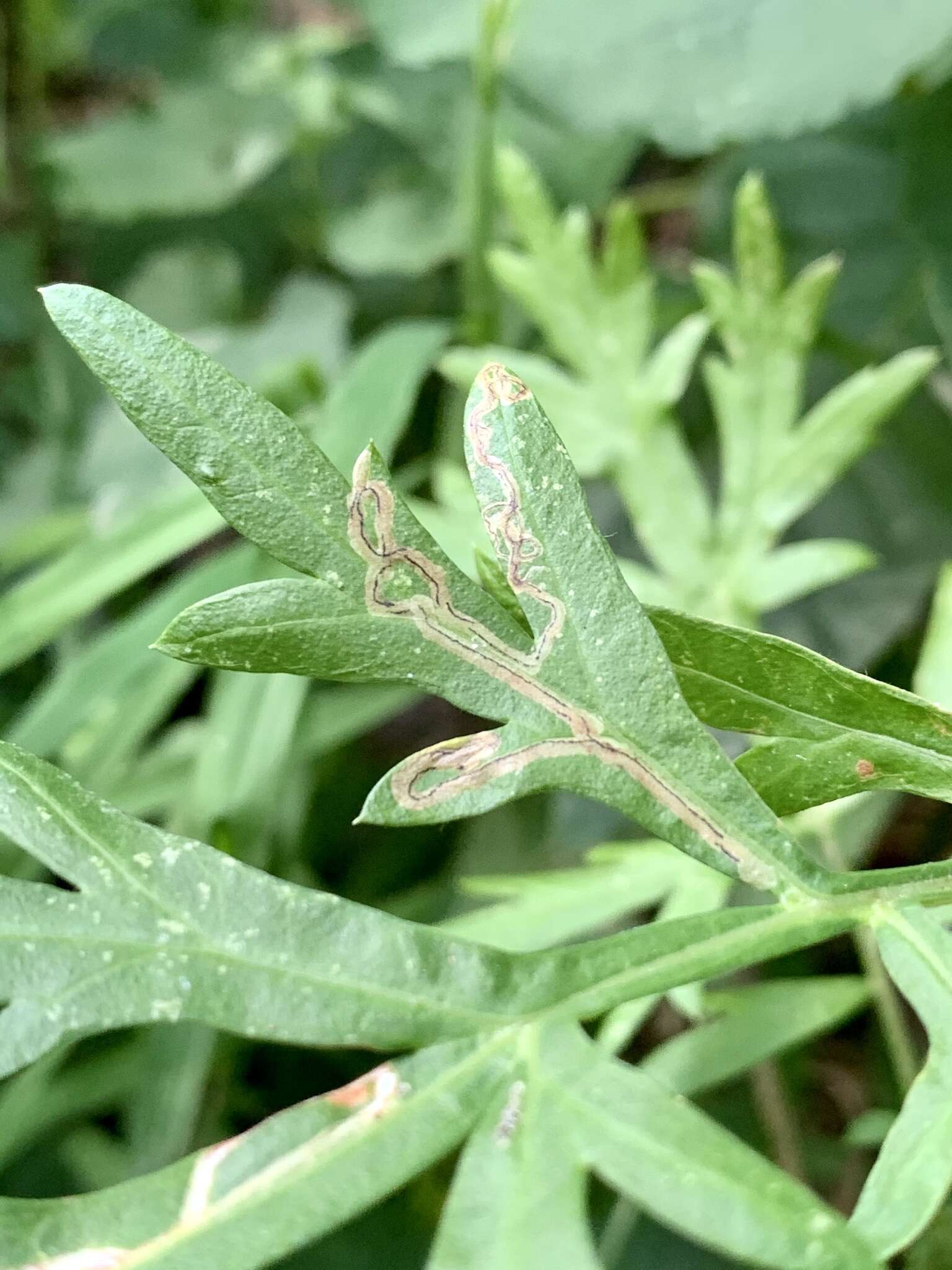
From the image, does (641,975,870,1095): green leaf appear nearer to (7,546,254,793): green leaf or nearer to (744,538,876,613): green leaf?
(744,538,876,613): green leaf

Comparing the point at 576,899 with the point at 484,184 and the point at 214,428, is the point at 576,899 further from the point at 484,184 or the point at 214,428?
the point at 484,184

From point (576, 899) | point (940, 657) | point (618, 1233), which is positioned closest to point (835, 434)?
point (940, 657)

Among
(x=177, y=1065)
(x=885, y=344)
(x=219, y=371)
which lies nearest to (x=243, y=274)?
(x=885, y=344)

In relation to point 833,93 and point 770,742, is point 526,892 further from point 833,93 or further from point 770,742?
point 833,93

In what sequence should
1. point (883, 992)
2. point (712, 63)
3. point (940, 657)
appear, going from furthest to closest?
point (712, 63) → point (883, 992) → point (940, 657)

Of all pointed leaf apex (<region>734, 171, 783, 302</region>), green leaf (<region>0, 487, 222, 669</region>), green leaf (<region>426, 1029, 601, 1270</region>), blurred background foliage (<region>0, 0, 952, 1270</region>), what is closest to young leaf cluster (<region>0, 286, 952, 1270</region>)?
green leaf (<region>426, 1029, 601, 1270</region>)

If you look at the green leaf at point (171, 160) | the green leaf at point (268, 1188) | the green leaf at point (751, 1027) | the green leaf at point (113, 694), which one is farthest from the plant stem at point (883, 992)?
the green leaf at point (171, 160)
